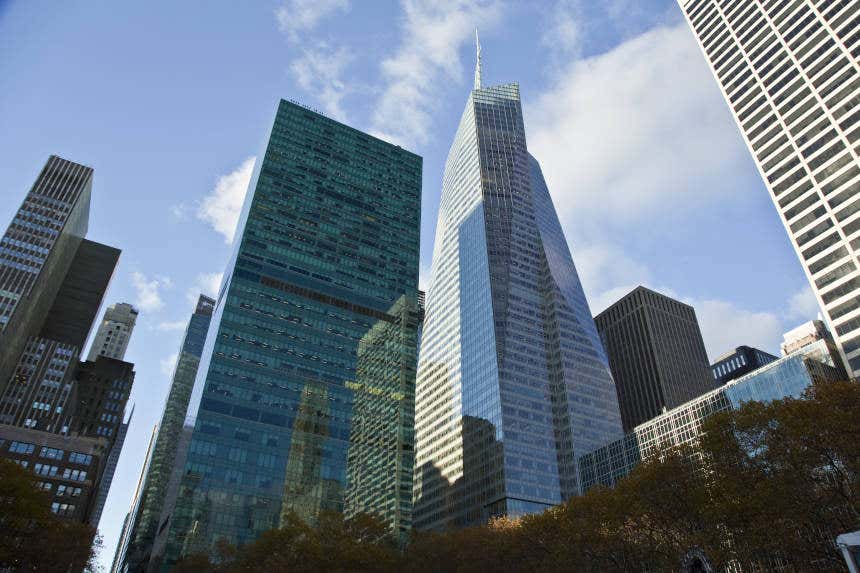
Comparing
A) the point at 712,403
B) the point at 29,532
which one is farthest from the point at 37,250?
the point at 712,403

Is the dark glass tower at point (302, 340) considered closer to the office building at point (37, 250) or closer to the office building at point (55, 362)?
the office building at point (55, 362)

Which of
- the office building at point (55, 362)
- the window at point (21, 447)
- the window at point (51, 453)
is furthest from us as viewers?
the office building at point (55, 362)

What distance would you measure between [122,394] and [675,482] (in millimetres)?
188299

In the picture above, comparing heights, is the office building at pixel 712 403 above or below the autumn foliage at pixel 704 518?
above

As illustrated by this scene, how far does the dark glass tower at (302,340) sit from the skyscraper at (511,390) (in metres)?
38.7

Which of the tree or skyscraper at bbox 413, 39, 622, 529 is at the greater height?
skyscraper at bbox 413, 39, 622, 529

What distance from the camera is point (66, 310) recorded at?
192750 mm

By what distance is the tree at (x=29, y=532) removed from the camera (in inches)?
1812

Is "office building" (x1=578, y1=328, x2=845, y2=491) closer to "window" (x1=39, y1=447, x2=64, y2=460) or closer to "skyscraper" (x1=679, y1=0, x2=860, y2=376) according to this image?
"skyscraper" (x1=679, y1=0, x2=860, y2=376)

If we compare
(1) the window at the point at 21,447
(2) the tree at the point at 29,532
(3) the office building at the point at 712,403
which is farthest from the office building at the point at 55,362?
(3) the office building at the point at 712,403

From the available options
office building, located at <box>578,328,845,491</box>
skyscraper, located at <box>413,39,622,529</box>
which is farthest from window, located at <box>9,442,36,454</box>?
office building, located at <box>578,328,845,491</box>

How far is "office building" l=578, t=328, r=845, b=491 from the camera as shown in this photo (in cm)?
11125

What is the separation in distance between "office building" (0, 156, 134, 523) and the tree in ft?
218

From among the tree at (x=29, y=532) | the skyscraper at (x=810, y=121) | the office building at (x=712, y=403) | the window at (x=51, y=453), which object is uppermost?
the skyscraper at (x=810, y=121)
